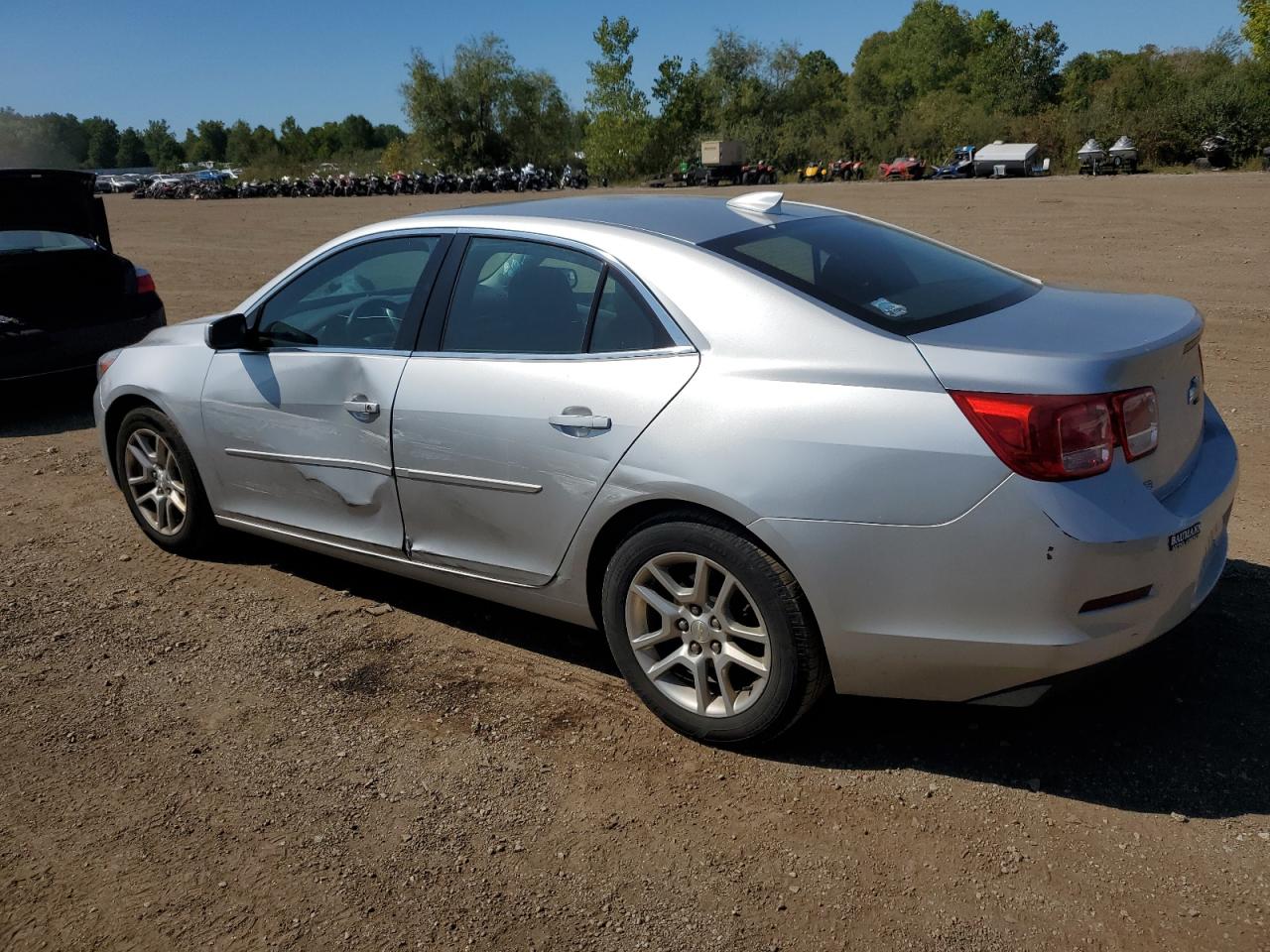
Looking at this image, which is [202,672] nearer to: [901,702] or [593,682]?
[593,682]

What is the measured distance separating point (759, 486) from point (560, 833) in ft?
3.67


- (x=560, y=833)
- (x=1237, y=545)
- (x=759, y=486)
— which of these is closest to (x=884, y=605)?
(x=759, y=486)

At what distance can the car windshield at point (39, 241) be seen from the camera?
320 inches

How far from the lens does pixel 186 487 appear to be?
16.2 ft

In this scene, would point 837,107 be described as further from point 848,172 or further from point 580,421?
point 580,421

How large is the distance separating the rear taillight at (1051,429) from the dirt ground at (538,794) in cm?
61

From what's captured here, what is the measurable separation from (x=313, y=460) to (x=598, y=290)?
1428 mm

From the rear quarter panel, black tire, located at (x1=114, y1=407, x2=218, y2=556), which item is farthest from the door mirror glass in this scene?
black tire, located at (x1=114, y1=407, x2=218, y2=556)

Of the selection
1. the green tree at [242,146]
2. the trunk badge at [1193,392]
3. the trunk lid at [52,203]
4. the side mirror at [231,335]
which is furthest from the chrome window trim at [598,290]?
the green tree at [242,146]

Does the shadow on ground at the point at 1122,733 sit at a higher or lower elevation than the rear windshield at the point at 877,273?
lower

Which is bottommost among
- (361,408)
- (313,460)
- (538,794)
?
(538,794)

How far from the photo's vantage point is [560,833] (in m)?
3.04

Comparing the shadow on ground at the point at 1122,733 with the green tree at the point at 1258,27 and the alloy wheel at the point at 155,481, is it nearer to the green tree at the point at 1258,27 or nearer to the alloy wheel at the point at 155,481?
the alloy wheel at the point at 155,481

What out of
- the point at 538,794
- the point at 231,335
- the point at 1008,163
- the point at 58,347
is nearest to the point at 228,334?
the point at 231,335
